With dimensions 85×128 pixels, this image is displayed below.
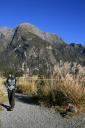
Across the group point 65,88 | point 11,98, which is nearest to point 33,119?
point 65,88

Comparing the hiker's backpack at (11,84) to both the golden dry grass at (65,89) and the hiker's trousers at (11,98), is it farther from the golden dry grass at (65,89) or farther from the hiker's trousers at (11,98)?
the golden dry grass at (65,89)

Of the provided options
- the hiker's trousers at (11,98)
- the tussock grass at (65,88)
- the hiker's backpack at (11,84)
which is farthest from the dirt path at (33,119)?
the hiker's backpack at (11,84)

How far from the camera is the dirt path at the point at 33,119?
1280 centimetres

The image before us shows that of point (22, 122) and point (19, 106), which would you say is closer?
point (22, 122)

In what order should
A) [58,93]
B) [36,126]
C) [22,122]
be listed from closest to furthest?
1. [36,126]
2. [22,122]
3. [58,93]

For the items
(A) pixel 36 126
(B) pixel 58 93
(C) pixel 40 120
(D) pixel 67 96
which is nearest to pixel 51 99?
(B) pixel 58 93

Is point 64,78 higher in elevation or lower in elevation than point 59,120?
higher

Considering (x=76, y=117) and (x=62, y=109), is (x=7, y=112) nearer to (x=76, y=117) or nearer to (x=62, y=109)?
(x=62, y=109)

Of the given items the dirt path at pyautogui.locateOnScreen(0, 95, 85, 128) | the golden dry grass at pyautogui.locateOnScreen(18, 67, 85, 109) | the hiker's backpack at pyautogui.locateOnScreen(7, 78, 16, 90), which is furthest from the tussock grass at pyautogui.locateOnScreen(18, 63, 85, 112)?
the hiker's backpack at pyautogui.locateOnScreen(7, 78, 16, 90)

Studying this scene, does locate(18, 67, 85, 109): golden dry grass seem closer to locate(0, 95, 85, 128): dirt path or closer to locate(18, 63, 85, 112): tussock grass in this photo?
locate(18, 63, 85, 112): tussock grass

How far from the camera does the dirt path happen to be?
12797mm

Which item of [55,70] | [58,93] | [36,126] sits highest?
[55,70]

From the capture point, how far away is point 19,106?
1791cm

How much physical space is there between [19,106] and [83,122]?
18.8 feet
